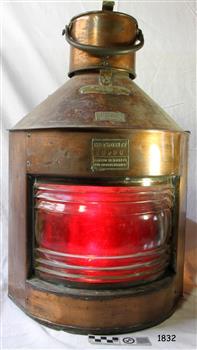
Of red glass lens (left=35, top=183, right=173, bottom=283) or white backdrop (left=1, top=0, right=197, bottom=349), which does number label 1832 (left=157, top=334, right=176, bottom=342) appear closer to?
red glass lens (left=35, top=183, right=173, bottom=283)

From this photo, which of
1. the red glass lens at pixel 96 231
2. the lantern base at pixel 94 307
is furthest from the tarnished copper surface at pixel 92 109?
the lantern base at pixel 94 307

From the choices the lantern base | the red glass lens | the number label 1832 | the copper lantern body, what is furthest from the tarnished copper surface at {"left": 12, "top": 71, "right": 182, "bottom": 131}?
the number label 1832

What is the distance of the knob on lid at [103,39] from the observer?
1.19 metres

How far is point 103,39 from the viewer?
3.92ft

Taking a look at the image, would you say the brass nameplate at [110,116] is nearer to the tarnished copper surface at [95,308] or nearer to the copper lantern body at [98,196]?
the copper lantern body at [98,196]

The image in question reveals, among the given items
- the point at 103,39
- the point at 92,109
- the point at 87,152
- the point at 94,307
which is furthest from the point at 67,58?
the point at 94,307

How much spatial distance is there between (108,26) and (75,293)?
743 millimetres

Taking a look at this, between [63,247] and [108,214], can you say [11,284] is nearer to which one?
[63,247]

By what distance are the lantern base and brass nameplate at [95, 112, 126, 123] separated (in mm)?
449

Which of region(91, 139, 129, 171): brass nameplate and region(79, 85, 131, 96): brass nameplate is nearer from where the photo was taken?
Answer: region(91, 139, 129, 171): brass nameplate

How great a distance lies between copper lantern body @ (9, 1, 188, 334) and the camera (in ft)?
3.43

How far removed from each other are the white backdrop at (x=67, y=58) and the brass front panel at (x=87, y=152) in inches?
23.8

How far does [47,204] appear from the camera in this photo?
1.15m

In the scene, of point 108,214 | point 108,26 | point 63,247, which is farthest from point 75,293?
point 108,26
